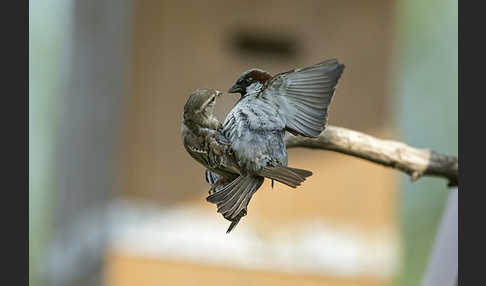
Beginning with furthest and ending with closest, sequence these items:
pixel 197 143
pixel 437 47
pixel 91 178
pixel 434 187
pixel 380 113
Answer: pixel 437 47 < pixel 434 187 < pixel 380 113 < pixel 91 178 < pixel 197 143

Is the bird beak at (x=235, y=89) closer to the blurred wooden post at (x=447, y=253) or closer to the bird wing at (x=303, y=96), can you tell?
the bird wing at (x=303, y=96)

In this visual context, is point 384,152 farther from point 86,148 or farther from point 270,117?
point 86,148

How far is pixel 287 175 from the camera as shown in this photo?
0.77 meters

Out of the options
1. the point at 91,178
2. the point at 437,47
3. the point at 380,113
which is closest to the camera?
the point at 91,178

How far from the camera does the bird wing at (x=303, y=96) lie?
2.82 ft

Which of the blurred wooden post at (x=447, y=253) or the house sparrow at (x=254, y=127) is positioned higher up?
the house sparrow at (x=254, y=127)

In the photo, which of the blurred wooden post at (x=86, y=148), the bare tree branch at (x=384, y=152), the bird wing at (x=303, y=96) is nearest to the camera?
the bird wing at (x=303, y=96)

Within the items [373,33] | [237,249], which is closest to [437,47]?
[373,33]

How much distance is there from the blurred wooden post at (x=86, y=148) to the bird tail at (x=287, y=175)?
93.4 inches

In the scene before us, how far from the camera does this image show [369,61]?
3375 millimetres

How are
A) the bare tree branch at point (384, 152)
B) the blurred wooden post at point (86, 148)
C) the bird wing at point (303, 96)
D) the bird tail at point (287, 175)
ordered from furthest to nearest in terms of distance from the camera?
the blurred wooden post at point (86, 148), the bare tree branch at point (384, 152), the bird wing at point (303, 96), the bird tail at point (287, 175)

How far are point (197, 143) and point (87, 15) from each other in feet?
8.26

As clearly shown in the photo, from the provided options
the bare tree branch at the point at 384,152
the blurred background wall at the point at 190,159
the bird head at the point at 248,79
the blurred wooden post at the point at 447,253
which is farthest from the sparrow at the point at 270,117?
the blurred background wall at the point at 190,159

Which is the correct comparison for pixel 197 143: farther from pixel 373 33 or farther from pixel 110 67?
pixel 373 33
